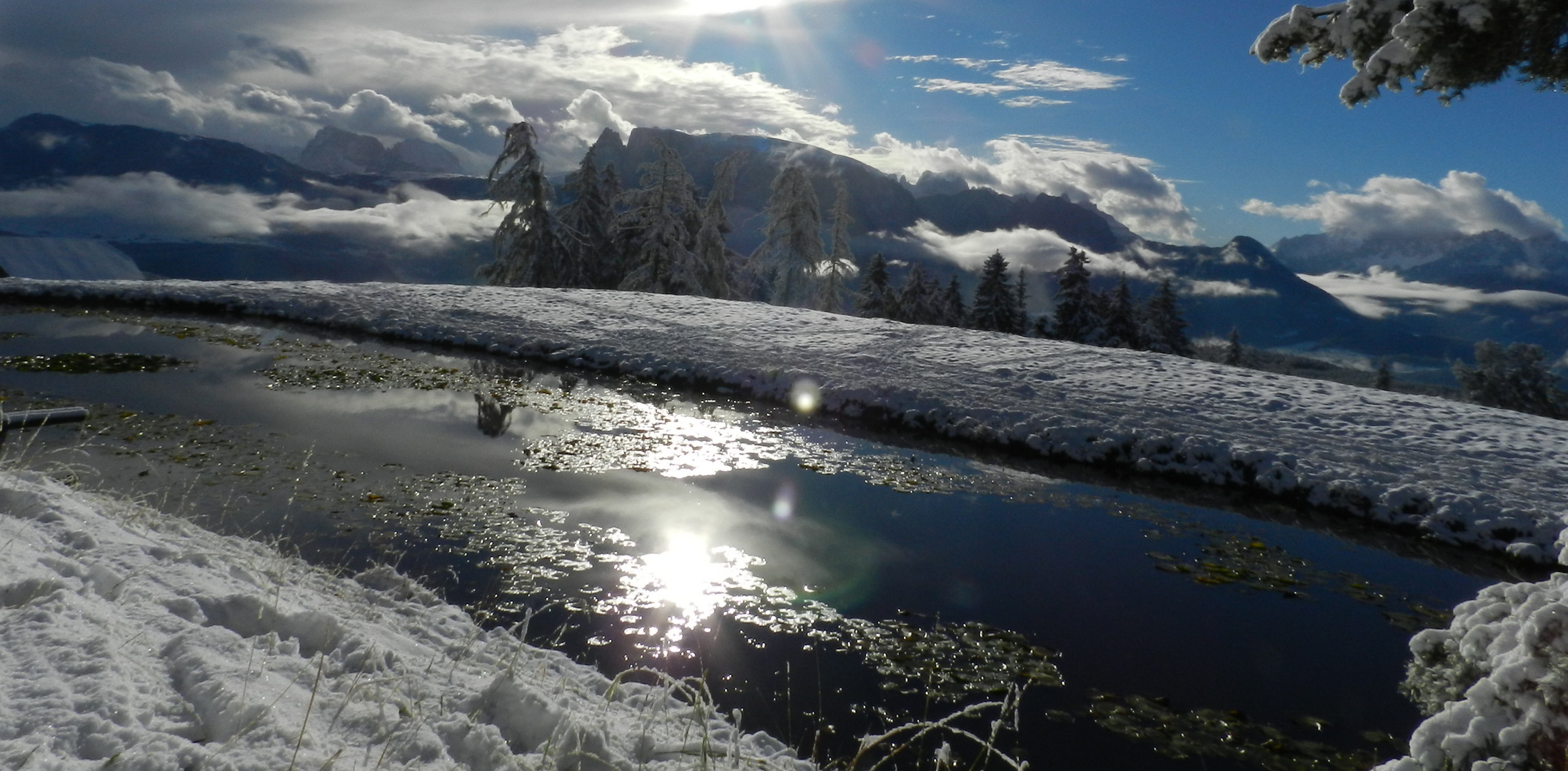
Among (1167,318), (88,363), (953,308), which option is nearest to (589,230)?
(953,308)

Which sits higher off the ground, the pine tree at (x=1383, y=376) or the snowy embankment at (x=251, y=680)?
the pine tree at (x=1383, y=376)

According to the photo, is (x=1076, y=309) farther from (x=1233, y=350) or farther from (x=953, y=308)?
(x=1233, y=350)

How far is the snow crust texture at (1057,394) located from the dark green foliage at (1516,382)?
1878 inches

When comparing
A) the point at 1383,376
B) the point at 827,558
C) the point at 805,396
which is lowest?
the point at 827,558

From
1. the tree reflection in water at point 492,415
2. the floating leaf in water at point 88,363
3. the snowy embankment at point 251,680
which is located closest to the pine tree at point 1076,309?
the tree reflection in water at point 492,415

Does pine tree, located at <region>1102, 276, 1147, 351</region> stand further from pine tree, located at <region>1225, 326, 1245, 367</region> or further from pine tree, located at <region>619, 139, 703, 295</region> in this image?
pine tree, located at <region>619, 139, 703, 295</region>

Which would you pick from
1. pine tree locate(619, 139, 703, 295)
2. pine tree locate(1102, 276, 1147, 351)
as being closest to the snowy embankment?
pine tree locate(619, 139, 703, 295)

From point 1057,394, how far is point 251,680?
1484 centimetres

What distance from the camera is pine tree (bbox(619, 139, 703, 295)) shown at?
1351 inches

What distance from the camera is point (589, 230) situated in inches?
1491

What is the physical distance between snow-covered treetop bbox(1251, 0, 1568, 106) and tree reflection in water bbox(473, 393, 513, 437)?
10555 millimetres

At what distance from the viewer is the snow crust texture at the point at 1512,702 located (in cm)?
250

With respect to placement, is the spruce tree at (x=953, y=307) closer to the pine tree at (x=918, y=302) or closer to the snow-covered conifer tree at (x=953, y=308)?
the snow-covered conifer tree at (x=953, y=308)

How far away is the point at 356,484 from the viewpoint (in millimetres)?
8180
